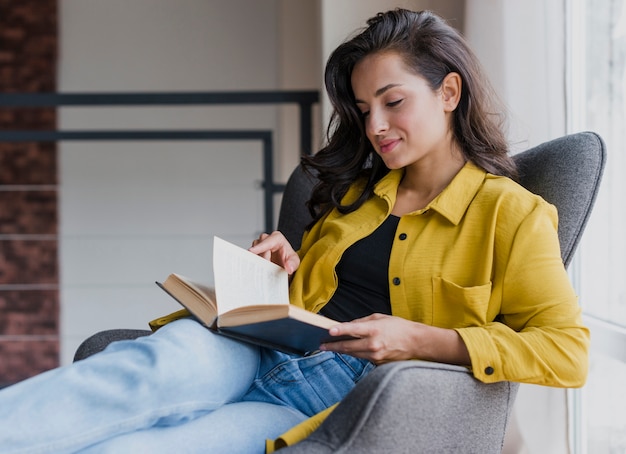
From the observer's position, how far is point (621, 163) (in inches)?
71.5

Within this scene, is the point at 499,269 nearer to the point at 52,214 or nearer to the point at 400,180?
the point at 400,180

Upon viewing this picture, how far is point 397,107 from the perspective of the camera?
4.67ft

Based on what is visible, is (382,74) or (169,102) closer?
(382,74)

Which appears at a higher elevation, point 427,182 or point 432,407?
point 427,182

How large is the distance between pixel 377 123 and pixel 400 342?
45cm

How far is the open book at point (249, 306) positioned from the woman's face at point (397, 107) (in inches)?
12.6

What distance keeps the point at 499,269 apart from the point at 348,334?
32 cm

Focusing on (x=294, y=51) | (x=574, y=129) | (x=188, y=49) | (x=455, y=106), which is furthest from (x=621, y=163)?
(x=188, y=49)

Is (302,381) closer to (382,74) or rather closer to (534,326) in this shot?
(534,326)

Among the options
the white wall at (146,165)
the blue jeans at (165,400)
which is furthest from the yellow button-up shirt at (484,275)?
the white wall at (146,165)

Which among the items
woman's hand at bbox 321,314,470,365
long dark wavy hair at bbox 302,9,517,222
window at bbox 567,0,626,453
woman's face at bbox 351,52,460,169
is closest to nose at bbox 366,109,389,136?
woman's face at bbox 351,52,460,169

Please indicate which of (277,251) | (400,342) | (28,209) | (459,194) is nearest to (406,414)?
(400,342)

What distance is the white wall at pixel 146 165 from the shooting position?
4625 mm

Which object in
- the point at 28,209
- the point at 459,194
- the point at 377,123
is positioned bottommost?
the point at 28,209
